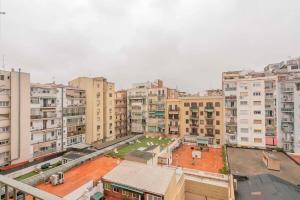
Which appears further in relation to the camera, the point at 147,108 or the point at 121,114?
the point at 121,114

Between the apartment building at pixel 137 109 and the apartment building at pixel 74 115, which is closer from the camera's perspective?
the apartment building at pixel 74 115

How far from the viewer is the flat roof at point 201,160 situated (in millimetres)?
35188

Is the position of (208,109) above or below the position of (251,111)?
above

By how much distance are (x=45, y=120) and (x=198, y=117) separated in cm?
4009

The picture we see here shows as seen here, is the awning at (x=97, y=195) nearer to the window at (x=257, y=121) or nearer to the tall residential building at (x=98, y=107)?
the tall residential building at (x=98, y=107)

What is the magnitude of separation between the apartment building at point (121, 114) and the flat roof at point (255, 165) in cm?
3655

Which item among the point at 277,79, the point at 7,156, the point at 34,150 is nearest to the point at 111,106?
the point at 34,150

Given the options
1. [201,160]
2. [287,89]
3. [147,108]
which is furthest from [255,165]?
[147,108]

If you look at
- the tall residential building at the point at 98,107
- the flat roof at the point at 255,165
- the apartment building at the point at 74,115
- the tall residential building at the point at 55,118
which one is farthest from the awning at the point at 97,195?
the tall residential building at the point at 98,107

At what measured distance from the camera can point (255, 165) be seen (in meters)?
36.4

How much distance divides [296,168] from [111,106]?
47.7 m

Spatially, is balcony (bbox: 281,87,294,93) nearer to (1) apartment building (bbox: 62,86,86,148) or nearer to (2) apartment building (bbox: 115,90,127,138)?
(2) apartment building (bbox: 115,90,127,138)

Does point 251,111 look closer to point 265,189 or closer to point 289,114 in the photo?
point 289,114

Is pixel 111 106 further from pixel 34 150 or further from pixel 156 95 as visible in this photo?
pixel 34 150
